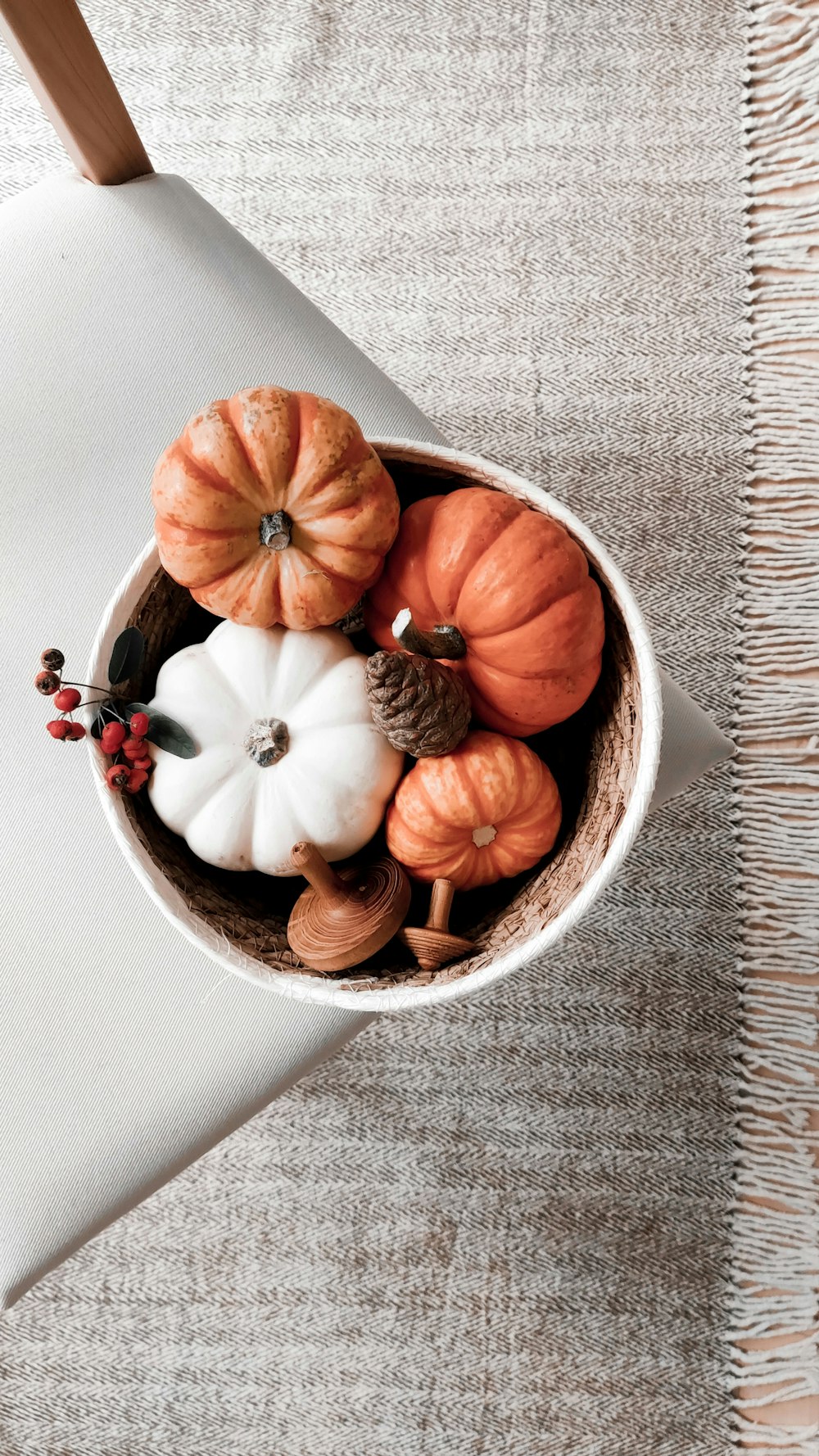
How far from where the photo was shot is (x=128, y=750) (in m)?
0.57

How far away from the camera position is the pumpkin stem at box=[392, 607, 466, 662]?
0.53 meters

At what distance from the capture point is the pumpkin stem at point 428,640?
53cm

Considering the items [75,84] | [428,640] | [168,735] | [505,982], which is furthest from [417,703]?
[505,982]

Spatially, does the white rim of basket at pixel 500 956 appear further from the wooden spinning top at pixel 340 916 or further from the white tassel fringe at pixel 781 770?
the white tassel fringe at pixel 781 770

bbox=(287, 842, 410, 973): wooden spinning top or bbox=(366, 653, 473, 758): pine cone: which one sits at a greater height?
bbox=(366, 653, 473, 758): pine cone

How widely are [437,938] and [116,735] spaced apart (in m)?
0.22

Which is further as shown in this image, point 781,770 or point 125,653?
point 781,770

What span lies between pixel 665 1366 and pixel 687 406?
986mm

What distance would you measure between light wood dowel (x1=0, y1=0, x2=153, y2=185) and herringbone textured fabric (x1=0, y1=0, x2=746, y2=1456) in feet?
1.46

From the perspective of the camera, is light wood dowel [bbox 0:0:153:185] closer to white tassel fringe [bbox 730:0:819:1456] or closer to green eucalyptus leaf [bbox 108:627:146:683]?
green eucalyptus leaf [bbox 108:627:146:683]

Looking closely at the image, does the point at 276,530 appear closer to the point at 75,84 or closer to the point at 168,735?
the point at 168,735

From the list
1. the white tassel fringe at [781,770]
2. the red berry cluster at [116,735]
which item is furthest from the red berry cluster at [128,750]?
the white tassel fringe at [781,770]

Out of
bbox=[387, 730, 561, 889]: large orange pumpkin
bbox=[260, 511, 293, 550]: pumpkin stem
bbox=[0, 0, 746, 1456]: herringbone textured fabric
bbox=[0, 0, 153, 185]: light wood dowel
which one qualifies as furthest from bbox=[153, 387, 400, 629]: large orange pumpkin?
bbox=[0, 0, 746, 1456]: herringbone textured fabric

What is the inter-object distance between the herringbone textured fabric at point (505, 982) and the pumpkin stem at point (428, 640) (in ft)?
1.71
